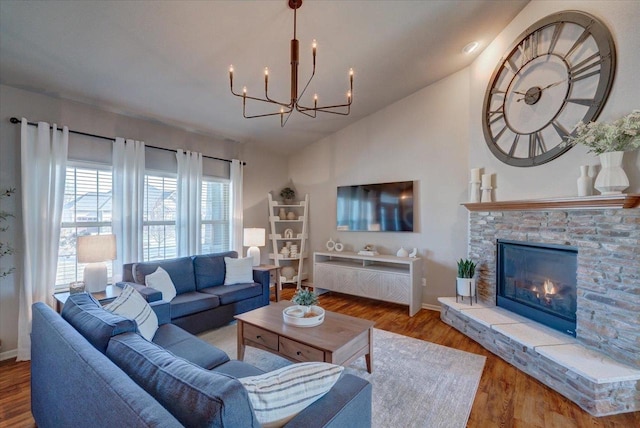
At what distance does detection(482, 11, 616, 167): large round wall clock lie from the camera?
8.22ft

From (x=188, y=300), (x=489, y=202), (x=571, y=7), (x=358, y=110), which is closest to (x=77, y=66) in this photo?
(x=188, y=300)

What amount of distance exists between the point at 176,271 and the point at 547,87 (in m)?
4.52

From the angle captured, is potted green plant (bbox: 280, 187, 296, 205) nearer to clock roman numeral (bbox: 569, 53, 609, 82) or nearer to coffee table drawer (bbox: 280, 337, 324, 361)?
coffee table drawer (bbox: 280, 337, 324, 361)

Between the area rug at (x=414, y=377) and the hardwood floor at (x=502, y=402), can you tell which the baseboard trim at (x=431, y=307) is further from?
the area rug at (x=414, y=377)

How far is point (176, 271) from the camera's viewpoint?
3.53 m

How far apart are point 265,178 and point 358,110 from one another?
212 cm

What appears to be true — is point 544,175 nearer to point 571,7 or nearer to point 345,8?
point 571,7

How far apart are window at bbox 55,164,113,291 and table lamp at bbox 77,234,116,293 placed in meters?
0.45

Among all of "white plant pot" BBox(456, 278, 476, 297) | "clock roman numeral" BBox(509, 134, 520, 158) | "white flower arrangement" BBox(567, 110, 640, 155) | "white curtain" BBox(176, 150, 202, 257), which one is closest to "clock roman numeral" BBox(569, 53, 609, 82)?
"white flower arrangement" BBox(567, 110, 640, 155)

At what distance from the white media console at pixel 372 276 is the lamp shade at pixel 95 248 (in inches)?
116

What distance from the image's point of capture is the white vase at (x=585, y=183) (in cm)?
244

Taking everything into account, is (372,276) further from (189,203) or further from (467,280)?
(189,203)

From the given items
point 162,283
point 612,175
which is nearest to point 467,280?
point 612,175

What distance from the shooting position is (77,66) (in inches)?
106
